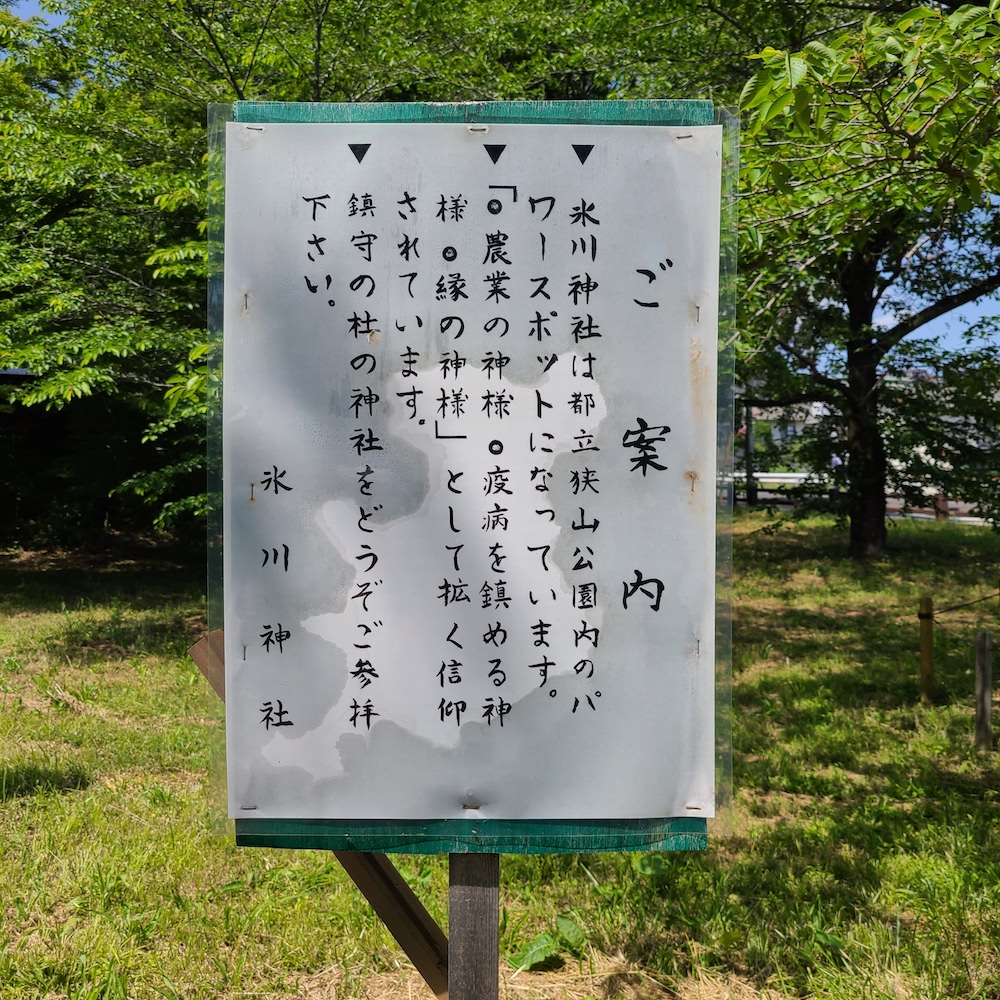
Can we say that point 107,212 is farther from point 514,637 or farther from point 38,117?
point 514,637

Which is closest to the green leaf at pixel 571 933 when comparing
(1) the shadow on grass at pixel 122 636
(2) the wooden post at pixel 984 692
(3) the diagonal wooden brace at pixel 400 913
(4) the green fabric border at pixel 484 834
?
(3) the diagonal wooden brace at pixel 400 913

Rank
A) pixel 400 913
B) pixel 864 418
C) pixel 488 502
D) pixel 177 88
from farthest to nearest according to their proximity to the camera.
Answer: pixel 864 418 < pixel 177 88 < pixel 400 913 < pixel 488 502

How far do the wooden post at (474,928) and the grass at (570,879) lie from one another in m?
0.51

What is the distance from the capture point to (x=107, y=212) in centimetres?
772

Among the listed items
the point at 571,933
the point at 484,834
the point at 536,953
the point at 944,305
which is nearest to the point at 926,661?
the point at 571,933

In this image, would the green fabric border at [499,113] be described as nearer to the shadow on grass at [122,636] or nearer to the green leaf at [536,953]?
the green leaf at [536,953]

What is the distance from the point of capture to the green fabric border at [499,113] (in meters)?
1.76

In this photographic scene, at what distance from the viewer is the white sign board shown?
1748 mm

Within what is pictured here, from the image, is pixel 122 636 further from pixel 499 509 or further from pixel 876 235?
pixel 876 235

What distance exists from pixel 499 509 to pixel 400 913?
1.00m

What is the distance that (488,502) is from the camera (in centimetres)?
175

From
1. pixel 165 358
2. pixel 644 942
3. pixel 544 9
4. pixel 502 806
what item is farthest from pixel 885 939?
pixel 544 9

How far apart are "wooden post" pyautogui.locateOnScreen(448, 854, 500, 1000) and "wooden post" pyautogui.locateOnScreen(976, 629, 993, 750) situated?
14.1 ft

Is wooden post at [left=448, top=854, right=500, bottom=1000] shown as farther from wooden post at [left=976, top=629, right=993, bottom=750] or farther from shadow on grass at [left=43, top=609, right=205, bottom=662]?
shadow on grass at [left=43, top=609, right=205, bottom=662]
